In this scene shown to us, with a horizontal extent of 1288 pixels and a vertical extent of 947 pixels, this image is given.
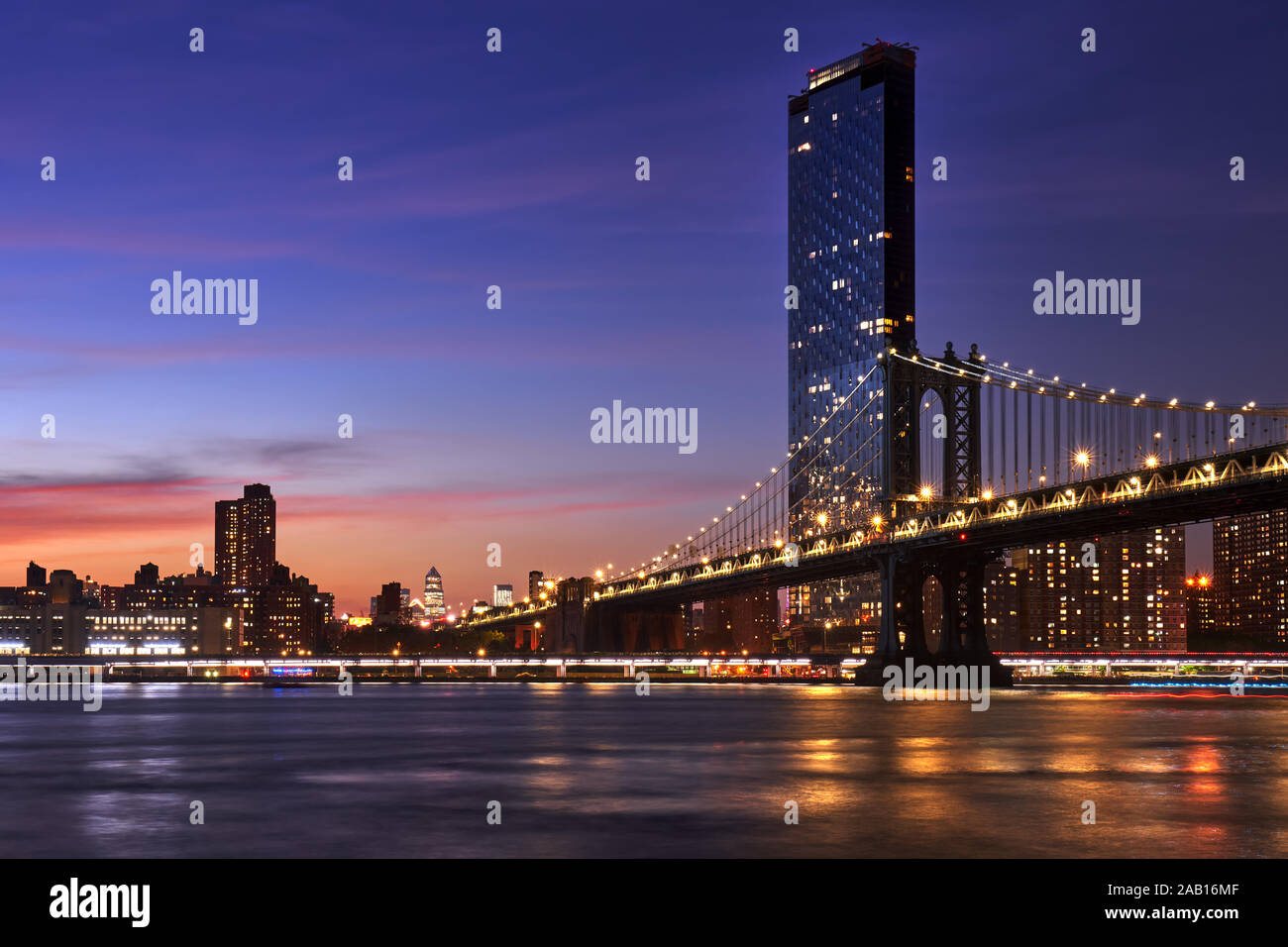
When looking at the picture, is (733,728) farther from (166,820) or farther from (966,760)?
(166,820)

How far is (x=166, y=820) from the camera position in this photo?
85.7 ft

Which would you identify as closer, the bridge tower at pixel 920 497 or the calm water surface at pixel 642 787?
the calm water surface at pixel 642 787

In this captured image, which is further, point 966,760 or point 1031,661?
point 1031,661

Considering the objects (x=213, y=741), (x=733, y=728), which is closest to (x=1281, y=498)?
(x=733, y=728)

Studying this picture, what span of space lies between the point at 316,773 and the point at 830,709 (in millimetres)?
46544

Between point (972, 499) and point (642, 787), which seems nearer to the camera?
point (642, 787)

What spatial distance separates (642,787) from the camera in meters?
32.6

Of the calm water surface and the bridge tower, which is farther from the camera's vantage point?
the bridge tower

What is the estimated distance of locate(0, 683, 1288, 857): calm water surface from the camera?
2330 centimetres

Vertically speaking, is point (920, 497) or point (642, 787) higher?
point (920, 497)

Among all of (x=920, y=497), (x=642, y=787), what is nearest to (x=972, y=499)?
(x=920, y=497)

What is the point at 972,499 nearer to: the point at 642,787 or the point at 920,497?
the point at 920,497

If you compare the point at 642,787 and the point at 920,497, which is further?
the point at 920,497

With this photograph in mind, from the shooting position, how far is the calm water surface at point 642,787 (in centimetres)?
2330
